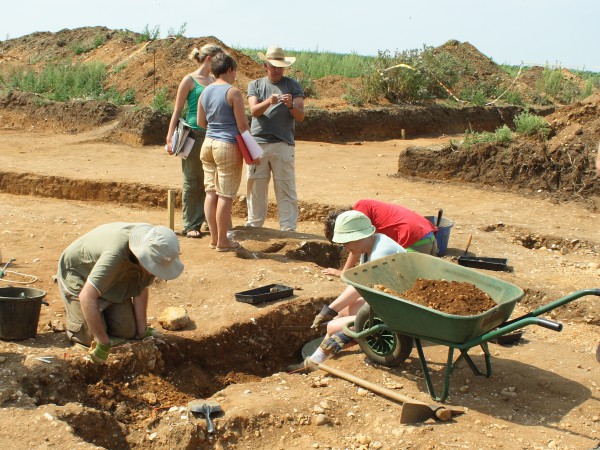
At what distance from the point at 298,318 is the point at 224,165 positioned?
1814mm

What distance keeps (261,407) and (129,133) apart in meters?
11.0

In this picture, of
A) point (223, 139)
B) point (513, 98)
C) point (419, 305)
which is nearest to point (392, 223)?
point (419, 305)

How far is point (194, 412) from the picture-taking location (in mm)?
4660

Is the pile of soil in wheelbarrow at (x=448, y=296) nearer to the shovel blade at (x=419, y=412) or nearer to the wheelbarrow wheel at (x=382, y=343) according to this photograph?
the wheelbarrow wheel at (x=382, y=343)

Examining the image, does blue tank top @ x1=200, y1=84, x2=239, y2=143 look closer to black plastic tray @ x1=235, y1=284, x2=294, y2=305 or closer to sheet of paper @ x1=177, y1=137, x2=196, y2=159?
sheet of paper @ x1=177, y1=137, x2=196, y2=159

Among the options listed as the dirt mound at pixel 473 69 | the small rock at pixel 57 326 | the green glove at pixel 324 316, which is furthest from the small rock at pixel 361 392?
the dirt mound at pixel 473 69

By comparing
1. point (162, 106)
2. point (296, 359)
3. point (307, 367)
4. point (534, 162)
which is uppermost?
point (162, 106)

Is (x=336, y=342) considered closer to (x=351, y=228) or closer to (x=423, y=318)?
(x=351, y=228)

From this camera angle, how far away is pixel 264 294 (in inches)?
245

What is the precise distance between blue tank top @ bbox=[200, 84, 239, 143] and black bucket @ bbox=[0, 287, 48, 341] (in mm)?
2637

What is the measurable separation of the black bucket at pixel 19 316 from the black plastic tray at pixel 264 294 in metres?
1.62

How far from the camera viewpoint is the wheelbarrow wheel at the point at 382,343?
5.16 m

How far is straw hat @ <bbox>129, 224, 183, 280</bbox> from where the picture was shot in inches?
184

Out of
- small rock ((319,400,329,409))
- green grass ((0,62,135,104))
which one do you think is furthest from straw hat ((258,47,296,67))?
green grass ((0,62,135,104))
